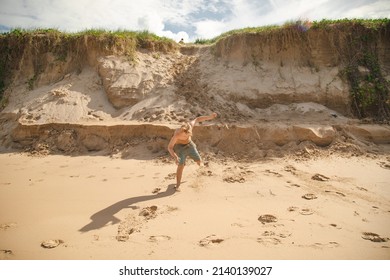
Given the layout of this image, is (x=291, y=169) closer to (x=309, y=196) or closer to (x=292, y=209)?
(x=309, y=196)

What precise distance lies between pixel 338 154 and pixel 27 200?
6.07 meters

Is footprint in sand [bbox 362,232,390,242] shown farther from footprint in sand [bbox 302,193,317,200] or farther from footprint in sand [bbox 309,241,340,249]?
footprint in sand [bbox 302,193,317,200]

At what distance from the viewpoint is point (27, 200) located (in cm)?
387

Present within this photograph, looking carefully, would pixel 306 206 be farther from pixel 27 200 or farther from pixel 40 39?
pixel 40 39

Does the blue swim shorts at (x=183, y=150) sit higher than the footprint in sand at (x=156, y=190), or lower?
higher

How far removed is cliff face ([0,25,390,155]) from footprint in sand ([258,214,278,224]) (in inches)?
113

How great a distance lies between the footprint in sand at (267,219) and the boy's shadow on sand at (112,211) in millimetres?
1510

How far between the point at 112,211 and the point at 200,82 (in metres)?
5.43

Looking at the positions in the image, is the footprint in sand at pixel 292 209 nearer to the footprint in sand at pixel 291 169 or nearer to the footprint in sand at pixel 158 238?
the footprint in sand at pixel 291 169

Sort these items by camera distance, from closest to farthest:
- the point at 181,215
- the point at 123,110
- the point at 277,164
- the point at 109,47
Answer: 1. the point at 181,215
2. the point at 277,164
3. the point at 123,110
4. the point at 109,47

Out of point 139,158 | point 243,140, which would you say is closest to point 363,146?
point 243,140

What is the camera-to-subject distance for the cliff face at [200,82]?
6.87 meters

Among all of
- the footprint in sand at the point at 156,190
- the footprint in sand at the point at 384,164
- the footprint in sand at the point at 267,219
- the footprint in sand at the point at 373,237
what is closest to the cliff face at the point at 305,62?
the footprint in sand at the point at 384,164

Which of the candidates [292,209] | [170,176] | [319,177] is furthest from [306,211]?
[170,176]
